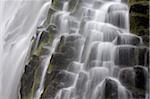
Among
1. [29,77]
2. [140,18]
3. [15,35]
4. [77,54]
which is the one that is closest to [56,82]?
[77,54]

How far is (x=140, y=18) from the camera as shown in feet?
12.6

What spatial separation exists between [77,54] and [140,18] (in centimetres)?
74

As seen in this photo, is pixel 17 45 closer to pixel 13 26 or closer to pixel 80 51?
pixel 13 26

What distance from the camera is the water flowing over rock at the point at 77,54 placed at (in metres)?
3.73

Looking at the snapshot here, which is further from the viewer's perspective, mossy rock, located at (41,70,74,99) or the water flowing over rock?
mossy rock, located at (41,70,74,99)

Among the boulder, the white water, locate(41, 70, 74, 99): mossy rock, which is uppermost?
the boulder

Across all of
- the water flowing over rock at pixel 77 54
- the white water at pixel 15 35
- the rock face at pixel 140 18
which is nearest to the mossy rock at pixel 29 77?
the water flowing over rock at pixel 77 54

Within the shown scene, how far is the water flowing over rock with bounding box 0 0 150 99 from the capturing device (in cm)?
373

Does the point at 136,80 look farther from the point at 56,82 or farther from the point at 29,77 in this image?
the point at 29,77

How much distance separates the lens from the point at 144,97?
3.58 meters

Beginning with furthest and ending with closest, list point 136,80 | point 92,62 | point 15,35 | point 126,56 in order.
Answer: point 15,35 → point 92,62 → point 126,56 → point 136,80

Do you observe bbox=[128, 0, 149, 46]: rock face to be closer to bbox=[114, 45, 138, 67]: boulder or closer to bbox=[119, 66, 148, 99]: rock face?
bbox=[114, 45, 138, 67]: boulder

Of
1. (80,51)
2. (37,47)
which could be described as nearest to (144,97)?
(80,51)

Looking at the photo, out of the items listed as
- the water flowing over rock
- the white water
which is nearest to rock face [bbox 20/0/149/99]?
the water flowing over rock
